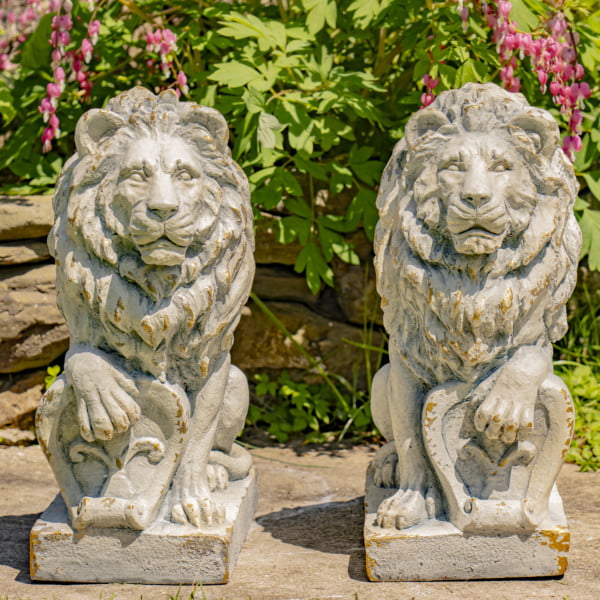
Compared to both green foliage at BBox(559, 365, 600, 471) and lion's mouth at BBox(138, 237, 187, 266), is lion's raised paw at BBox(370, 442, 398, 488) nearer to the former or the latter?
lion's mouth at BBox(138, 237, 187, 266)

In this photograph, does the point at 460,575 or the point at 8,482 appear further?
the point at 8,482

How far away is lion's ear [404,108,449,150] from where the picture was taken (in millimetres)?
3590

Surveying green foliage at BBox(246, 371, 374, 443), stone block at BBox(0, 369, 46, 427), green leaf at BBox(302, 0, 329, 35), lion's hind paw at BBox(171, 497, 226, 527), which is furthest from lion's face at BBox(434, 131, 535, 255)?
stone block at BBox(0, 369, 46, 427)

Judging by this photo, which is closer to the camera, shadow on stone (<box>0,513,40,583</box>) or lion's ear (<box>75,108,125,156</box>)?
lion's ear (<box>75,108,125,156</box>)

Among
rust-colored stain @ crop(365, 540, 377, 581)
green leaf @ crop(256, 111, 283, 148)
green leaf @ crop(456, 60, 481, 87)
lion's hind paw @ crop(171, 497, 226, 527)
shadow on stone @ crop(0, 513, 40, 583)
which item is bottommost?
shadow on stone @ crop(0, 513, 40, 583)

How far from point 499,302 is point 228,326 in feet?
3.17

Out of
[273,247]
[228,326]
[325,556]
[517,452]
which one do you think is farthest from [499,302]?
[273,247]

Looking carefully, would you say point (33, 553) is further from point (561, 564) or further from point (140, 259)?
point (561, 564)

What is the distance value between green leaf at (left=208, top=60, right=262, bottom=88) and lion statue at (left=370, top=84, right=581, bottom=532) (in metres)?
1.25

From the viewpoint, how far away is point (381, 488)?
4.18m

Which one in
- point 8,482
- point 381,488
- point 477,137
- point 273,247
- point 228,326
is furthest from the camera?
point 273,247

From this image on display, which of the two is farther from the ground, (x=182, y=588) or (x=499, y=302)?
(x=499, y=302)

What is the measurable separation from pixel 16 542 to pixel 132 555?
26.6 inches

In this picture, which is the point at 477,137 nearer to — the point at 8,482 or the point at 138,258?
the point at 138,258
